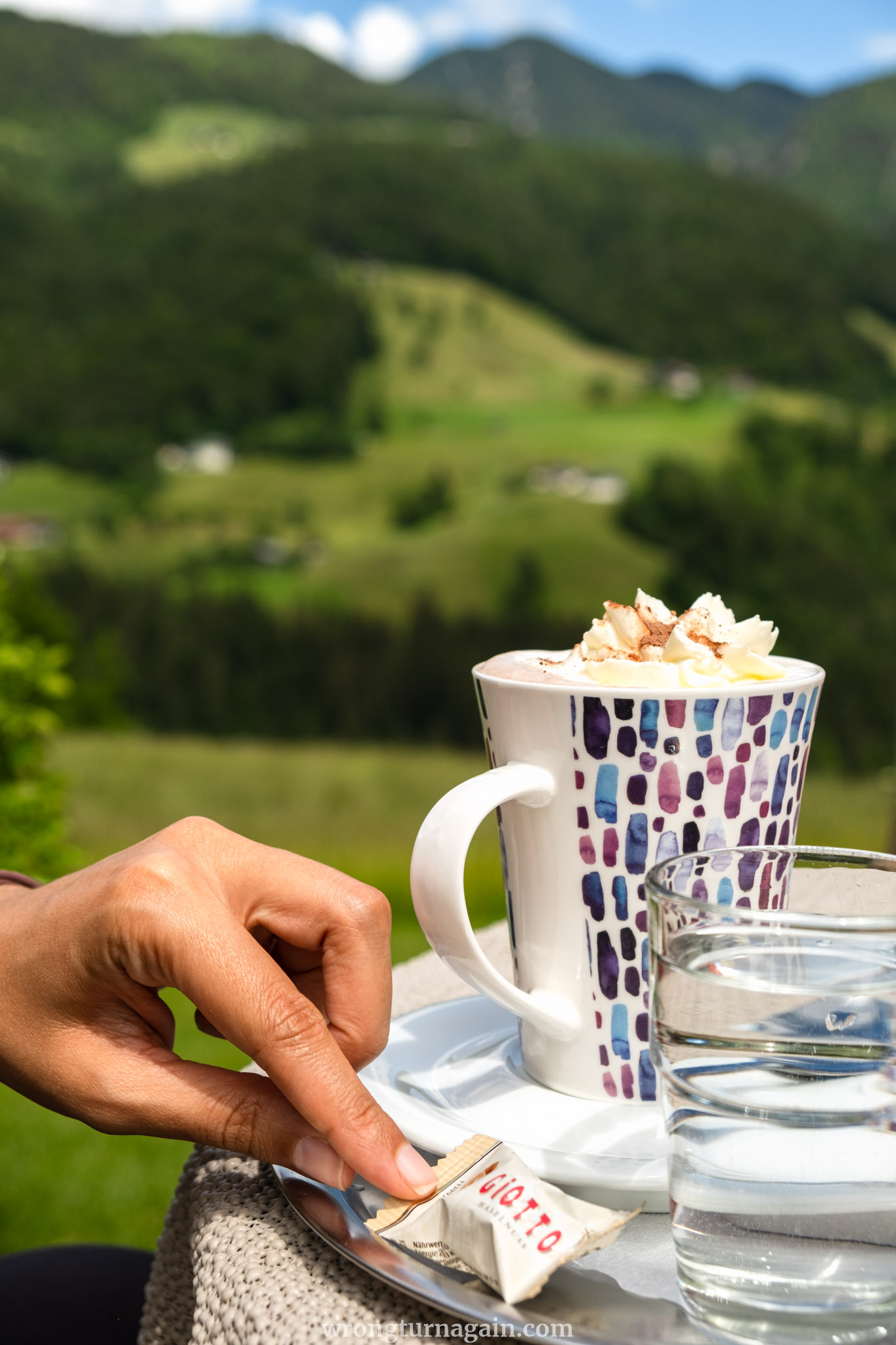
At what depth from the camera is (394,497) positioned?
8992 millimetres

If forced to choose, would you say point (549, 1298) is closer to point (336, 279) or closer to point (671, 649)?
point (671, 649)

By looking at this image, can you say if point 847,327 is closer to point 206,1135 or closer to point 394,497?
point 394,497

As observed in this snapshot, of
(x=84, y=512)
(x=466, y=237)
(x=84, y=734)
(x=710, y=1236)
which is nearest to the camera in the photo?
(x=710, y=1236)

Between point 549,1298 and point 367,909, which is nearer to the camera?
point 549,1298

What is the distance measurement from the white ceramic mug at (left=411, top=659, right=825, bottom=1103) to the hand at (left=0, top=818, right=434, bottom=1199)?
53 mm

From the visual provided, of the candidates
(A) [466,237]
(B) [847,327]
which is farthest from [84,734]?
(B) [847,327]

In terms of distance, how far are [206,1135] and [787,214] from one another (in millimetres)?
12076

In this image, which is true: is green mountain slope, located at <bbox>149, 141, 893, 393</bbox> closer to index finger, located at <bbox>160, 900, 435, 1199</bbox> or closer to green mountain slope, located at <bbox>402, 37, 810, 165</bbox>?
green mountain slope, located at <bbox>402, 37, 810, 165</bbox>

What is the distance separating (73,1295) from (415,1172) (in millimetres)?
628

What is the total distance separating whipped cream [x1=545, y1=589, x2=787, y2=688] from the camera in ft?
1.86

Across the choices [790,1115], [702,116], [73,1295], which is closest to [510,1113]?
[790,1115]

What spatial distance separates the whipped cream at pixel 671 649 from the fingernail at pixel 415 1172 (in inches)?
9.5

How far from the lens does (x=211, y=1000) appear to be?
1.61ft

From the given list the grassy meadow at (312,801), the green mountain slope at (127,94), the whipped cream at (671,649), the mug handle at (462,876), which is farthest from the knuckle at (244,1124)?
the green mountain slope at (127,94)
